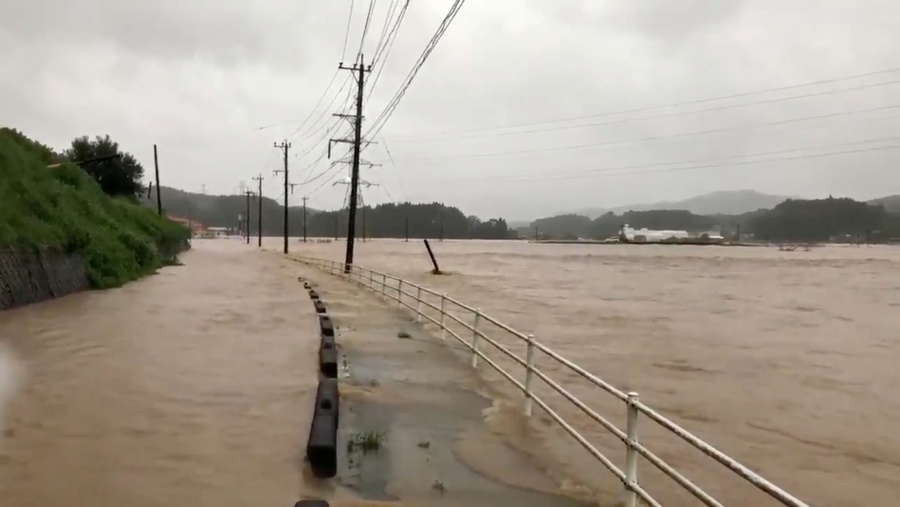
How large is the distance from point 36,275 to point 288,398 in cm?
1366

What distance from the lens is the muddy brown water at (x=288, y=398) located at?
23.5ft

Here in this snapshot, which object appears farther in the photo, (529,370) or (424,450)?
(529,370)

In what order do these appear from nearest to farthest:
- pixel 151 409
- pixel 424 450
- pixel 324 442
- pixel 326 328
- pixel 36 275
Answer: pixel 324 442
pixel 424 450
pixel 151 409
pixel 326 328
pixel 36 275

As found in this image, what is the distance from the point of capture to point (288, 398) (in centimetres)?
1016

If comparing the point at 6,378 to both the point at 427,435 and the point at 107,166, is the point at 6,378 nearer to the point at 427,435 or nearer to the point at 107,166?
the point at 427,435

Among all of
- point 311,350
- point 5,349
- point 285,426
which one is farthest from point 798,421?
point 5,349

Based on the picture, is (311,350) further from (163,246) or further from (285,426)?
(163,246)

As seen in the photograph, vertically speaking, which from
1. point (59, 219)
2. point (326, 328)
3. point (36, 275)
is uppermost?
point (59, 219)

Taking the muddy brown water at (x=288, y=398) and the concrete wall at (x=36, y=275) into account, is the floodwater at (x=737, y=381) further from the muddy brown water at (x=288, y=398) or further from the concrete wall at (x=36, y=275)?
the concrete wall at (x=36, y=275)

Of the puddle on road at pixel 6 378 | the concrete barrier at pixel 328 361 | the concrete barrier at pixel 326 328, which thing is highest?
the concrete barrier at pixel 328 361

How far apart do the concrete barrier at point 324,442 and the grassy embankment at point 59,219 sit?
14.1m

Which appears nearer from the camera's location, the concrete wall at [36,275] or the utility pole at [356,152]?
the concrete wall at [36,275]

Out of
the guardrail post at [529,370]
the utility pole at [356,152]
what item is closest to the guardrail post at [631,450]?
the guardrail post at [529,370]

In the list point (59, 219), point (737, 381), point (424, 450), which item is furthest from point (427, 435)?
point (59, 219)
